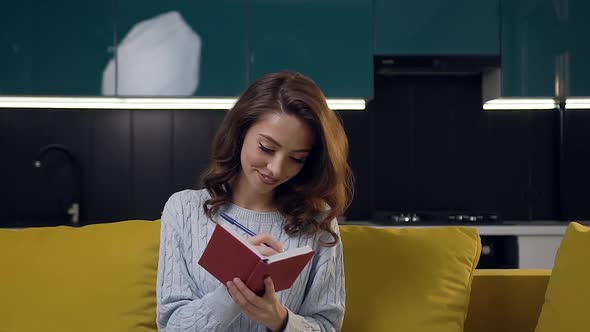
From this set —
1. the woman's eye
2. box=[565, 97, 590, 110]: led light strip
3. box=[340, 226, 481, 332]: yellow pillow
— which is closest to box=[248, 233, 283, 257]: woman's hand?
the woman's eye

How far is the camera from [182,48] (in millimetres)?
3814

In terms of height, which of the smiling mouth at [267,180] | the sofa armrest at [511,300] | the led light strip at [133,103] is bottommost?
the sofa armrest at [511,300]

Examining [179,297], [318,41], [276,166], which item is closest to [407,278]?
[276,166]

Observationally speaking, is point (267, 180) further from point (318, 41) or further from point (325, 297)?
point (318, 41)

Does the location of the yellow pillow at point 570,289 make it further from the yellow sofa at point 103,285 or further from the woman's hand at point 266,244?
the woman's hand at point 266,244

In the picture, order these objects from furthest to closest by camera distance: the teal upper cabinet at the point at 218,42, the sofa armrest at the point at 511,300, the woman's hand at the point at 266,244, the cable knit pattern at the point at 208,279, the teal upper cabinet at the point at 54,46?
the teal upper cabinet at the point at 218,42 < the teal upper cabinet at the point at 54,46 < the sofa armrest at the point at 511,300 < the cable knit pattern at the point at 208,279 < the woman's hand at the point at 266,244

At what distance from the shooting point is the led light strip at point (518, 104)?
13.2 ft

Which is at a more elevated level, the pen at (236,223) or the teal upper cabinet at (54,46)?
the teal upper cabinet at (54,46)

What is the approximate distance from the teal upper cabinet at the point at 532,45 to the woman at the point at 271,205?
2.20 metres

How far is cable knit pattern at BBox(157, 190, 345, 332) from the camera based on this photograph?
1707 mm

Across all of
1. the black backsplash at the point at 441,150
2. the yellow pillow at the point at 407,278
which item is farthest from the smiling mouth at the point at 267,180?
the black backsplash at the point at 441,150

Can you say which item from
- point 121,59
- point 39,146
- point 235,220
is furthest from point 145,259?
point 39,146

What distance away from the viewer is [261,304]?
1.57 meters

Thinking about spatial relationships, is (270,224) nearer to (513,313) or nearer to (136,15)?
(513,313)
